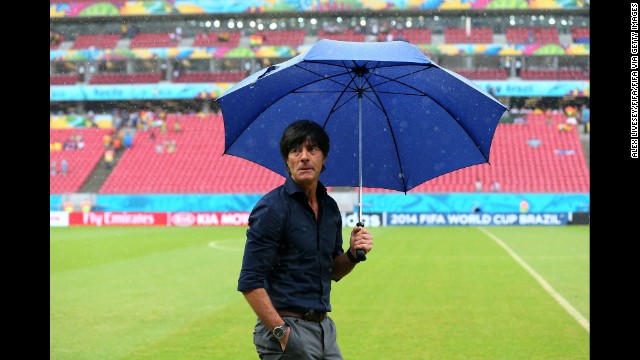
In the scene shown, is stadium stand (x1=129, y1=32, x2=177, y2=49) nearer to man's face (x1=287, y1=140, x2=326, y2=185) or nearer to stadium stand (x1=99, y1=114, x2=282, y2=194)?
stadium stand (x1=99, y1=114, x2=282, y2=194)

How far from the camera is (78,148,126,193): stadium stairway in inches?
1880

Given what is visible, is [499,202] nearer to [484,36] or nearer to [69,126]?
[484,36]

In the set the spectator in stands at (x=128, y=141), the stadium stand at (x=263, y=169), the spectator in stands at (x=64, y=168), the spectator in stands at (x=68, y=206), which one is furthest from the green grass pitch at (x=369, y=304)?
the spectator in stands at (x=128, y=141)

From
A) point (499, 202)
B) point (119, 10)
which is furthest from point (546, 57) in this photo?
point (119, 10)

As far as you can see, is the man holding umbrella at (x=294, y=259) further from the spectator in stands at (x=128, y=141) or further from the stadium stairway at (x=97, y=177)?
the spectator in stands at (x=128, y=141)

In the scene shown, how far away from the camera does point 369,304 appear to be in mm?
13781

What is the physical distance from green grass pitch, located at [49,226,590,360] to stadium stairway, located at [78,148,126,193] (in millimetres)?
22275

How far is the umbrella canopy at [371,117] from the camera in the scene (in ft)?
18.3

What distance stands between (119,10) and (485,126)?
5974cm

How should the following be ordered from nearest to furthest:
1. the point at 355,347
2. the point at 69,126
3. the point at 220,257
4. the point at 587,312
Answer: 1. the point at 355,347
2. the point at 587,312
3. the point at 220,257
4. the point at 69,126

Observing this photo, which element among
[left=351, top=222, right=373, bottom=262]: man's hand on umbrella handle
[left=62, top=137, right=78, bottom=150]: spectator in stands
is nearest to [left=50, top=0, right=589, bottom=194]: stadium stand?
[left=62, top=137, right=78, bottom=150]: spectator in stands

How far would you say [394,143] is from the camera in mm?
6012
